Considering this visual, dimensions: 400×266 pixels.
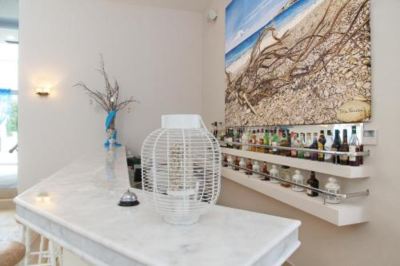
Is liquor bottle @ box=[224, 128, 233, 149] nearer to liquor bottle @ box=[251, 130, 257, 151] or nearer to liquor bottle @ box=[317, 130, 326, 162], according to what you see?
liquor bottle @ box=[251, 130, 257, 151]

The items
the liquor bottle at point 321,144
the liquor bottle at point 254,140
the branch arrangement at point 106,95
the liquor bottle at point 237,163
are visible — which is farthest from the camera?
the branch arrangement at point 106,95

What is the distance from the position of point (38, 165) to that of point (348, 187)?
3669 millimetres

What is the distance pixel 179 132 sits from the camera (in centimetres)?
80

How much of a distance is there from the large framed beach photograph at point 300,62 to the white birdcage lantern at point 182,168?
43.1 inches

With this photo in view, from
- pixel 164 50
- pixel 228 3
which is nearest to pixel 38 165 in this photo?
pixel 164 50

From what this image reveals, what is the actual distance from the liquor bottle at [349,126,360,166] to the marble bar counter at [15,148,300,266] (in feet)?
→ 2.48

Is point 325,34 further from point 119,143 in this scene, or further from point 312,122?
point 119,143

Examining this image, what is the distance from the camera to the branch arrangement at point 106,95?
148 inches

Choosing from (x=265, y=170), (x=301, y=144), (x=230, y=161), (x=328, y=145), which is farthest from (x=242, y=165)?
(x=328, y=145)

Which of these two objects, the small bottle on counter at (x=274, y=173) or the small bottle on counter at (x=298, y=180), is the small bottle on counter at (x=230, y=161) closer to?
the small bottle on counter at (x=274, y=173)

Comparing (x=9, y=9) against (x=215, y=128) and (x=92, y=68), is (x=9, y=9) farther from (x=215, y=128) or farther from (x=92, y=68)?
(x=215, y=128)

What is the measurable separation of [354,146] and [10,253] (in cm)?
174

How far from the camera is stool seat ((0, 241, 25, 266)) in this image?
1.17m

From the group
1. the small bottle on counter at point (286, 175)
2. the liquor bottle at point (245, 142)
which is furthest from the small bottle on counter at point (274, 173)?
the liquor bottle at point (245, 142)
